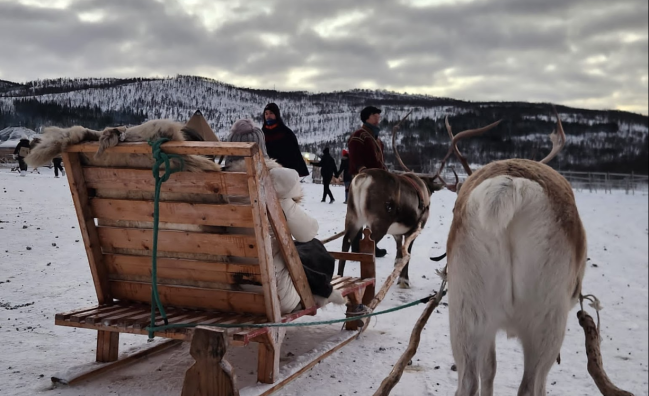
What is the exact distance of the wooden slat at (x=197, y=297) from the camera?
108 inches

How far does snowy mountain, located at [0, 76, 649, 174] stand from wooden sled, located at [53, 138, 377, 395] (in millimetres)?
665

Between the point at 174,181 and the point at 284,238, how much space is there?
0.63 meters

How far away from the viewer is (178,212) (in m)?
2.57

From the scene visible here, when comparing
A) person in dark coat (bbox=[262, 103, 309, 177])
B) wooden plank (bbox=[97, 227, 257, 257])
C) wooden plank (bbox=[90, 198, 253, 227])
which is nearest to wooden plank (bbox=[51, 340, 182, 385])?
wooden plank (bbox=[97, 227, 257, 257])

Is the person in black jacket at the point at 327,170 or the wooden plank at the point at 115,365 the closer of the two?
the wooden plank at the point at 115,365

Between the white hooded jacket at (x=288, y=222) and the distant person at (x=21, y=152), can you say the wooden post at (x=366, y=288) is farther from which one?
the distant person at (x=21, y=152)

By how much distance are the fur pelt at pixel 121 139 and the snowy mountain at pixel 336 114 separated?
1.65 ft

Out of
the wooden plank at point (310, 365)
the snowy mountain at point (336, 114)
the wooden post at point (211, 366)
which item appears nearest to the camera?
the wooden post at point (211, 366)

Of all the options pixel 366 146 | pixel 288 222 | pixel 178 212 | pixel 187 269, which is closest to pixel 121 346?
pixel 187 269

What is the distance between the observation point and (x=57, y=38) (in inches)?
119

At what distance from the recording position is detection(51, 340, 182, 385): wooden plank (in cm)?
262

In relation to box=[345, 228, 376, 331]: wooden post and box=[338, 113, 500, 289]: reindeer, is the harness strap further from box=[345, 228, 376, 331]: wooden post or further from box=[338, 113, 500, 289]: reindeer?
box=[345, 228, 376, 331]: wooden post

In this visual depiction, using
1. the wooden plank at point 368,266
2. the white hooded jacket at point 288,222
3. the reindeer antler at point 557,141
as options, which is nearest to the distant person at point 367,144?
the wooden plank at point 368,266

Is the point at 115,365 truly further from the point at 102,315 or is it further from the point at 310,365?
the point at 310,365
